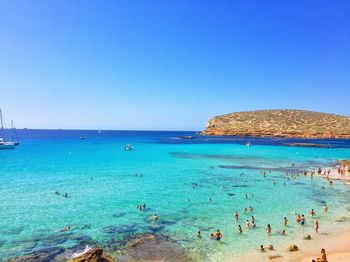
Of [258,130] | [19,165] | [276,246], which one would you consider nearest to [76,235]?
[276,246]

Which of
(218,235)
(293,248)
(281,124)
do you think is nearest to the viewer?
(293,248)

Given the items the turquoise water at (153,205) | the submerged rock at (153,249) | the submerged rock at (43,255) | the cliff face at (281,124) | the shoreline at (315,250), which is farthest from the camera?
the cliff face at (281,124)

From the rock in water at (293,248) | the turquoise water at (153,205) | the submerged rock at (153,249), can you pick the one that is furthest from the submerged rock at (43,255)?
the rock in water at (293,248)

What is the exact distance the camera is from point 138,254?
19031 mm

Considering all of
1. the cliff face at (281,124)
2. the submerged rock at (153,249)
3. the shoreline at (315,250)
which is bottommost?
the shoreline at (315,250)

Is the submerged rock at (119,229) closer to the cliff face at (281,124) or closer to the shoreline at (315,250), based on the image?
the shoreline at (315,250)

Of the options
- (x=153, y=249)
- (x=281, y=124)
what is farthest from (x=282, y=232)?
(x=281, y=124)

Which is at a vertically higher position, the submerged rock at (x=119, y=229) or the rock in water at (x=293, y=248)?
the submerged rock at (x=119, y=229)

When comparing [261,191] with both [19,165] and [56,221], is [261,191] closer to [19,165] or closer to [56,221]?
[56,221]

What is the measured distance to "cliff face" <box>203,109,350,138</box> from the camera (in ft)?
488

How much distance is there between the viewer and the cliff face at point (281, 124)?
148750 mm

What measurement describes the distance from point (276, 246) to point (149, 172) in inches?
1289

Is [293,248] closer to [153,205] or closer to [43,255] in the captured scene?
[153,205]

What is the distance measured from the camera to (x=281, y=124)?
162875mm
